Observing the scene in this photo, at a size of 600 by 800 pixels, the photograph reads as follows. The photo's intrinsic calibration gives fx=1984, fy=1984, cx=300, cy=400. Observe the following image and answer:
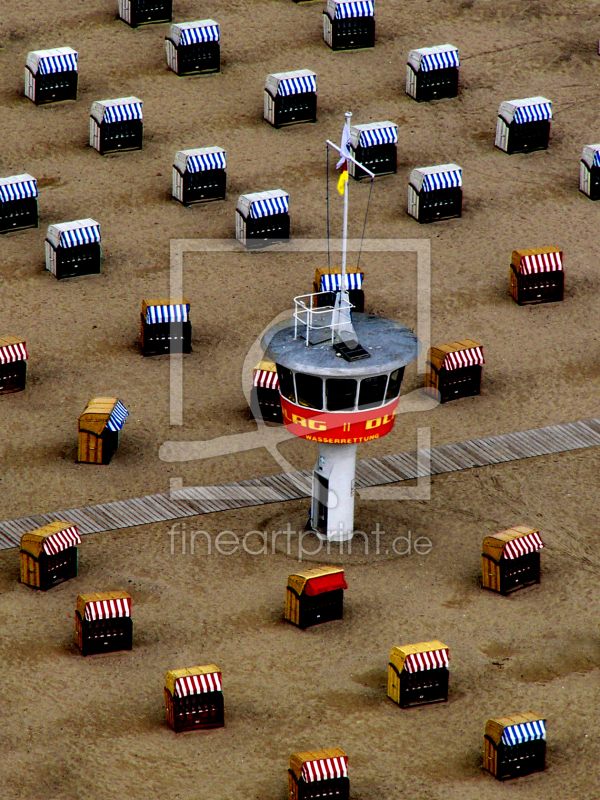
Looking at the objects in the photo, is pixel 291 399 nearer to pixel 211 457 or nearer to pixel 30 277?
pixel 211 457

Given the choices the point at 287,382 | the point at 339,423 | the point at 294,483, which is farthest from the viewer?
the point at 294,483

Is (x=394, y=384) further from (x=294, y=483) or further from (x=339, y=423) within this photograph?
(x=294, y=483)

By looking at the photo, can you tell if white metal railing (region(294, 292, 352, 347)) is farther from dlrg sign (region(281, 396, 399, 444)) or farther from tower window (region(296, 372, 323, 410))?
dlrg sign (region(281, 396, 399, 444))

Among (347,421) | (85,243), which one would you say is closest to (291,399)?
(347,421)

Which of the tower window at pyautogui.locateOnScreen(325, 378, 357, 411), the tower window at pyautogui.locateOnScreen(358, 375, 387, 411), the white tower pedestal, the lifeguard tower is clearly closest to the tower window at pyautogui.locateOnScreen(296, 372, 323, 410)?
the lifeguard tower

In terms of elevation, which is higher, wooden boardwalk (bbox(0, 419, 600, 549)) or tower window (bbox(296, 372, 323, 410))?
tower window (bbox(296, 372, 323, 410))

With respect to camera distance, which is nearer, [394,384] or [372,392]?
[372,392]

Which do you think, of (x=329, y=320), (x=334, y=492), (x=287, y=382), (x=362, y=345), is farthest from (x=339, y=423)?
(x=334, y=492)
